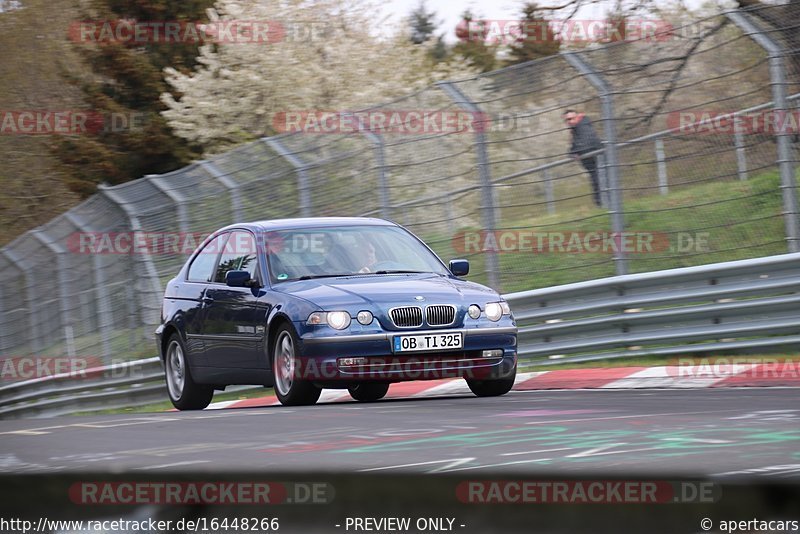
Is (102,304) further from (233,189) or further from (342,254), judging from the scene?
(342,254)

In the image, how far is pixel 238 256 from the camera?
10867mm

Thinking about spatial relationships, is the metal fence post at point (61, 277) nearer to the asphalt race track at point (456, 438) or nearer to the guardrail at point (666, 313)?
the guardrail at point (666, 313)

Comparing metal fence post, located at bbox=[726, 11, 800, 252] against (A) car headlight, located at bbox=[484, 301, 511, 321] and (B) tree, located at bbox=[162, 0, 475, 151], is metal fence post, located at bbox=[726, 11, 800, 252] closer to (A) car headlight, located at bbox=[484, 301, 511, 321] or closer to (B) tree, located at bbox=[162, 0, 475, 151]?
(A) car headlight, located at bbox=[484, 301, 511, 321]

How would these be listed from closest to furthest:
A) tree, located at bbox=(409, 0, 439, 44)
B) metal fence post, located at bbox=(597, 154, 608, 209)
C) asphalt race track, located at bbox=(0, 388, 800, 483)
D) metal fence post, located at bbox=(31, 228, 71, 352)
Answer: asphalt race track, located at bbox=(0, 388, 800, 483)
metal fence post, located at bbox=(597, 154, 608, 209)
metal fence post, located at bbox=(31, 228, 71, 352)
tree, located at bbox=(409, 0, 439, 44)

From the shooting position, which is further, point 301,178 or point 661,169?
point 301,178

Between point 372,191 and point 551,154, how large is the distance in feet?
9.08

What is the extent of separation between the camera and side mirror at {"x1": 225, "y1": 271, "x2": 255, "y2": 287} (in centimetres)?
1026

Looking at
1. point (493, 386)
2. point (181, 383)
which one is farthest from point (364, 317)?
point (181, 383)

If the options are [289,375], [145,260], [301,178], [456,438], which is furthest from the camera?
[145,260]

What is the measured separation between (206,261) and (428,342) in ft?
9.28

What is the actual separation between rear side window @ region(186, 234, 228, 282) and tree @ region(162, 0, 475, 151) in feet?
67.1

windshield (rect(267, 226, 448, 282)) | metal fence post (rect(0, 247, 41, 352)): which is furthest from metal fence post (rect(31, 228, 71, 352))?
windshield (rect(267, 226, 448, 282))

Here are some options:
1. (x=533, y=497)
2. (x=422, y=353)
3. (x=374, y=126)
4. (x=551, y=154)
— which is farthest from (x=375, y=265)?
(x=533, y=497)

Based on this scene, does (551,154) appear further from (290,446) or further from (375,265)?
(290,446)
